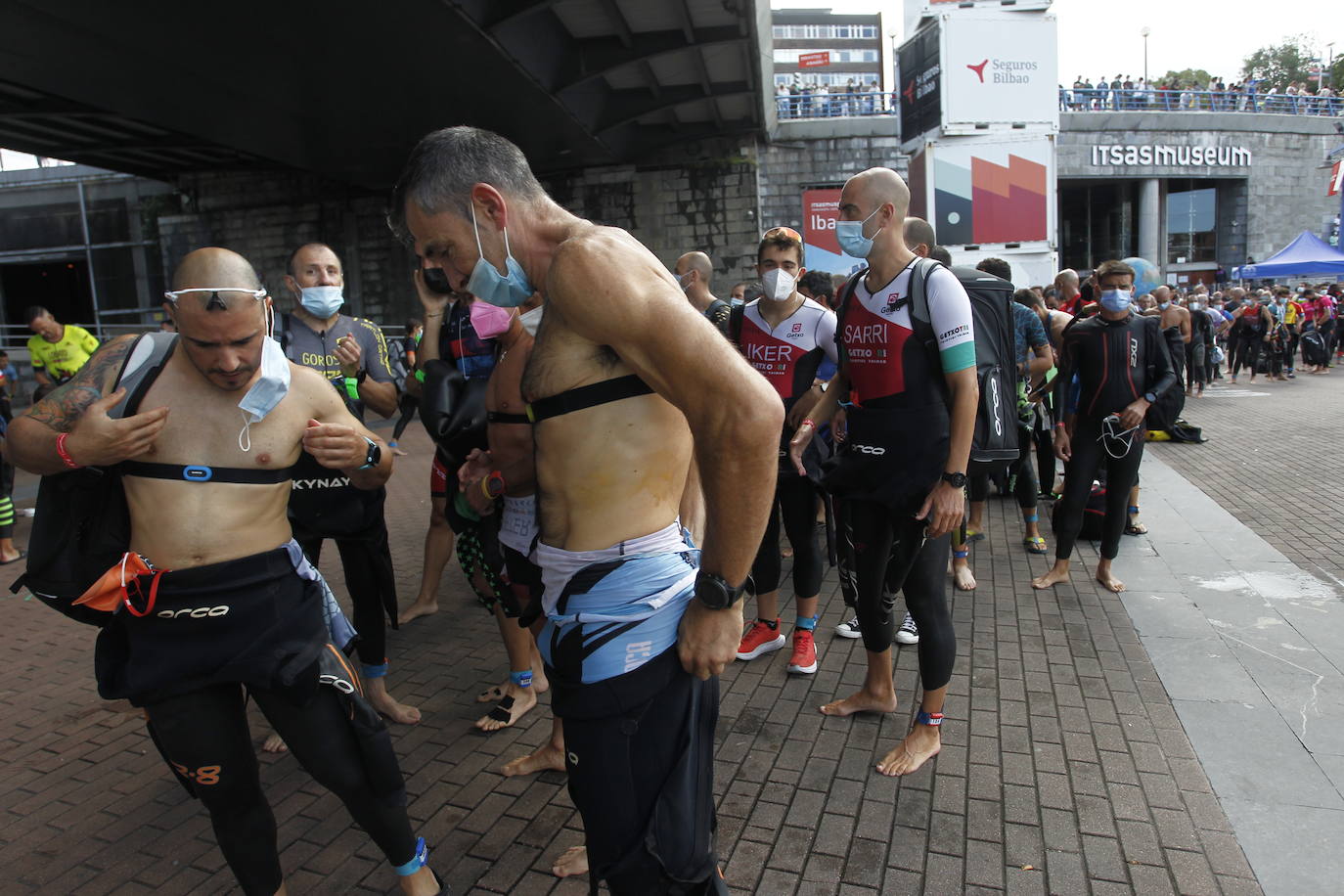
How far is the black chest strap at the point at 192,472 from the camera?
2.22 meters

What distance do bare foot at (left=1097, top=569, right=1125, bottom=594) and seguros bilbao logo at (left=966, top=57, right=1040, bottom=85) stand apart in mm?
8114

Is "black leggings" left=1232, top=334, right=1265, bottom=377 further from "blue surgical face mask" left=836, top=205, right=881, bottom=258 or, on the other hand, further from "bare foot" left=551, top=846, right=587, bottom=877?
"bare foot" left=551, top=846, right=587, bottom=877

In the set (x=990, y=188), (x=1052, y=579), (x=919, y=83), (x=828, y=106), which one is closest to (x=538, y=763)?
(x=1052, y=579)

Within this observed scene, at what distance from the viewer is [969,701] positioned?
373 centimetres

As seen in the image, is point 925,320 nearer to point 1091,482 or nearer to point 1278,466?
point 1091,482

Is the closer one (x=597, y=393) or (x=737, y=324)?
(x=597, y=393)

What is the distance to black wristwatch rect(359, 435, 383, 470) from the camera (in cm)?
254

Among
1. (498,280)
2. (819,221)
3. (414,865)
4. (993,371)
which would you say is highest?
(819,221)

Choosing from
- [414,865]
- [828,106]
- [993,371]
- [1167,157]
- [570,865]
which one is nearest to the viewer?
[414,865]

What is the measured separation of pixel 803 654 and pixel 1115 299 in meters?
3.17

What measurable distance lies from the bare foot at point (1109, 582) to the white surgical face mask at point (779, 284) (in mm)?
2891

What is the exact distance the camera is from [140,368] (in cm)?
230

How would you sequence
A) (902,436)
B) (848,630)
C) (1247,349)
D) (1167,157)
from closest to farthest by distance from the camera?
(902,436) < (848,630) < (1247,349) < (1167,157)

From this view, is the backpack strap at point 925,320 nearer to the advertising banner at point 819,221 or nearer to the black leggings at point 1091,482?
the black leggings at point 1091,482
